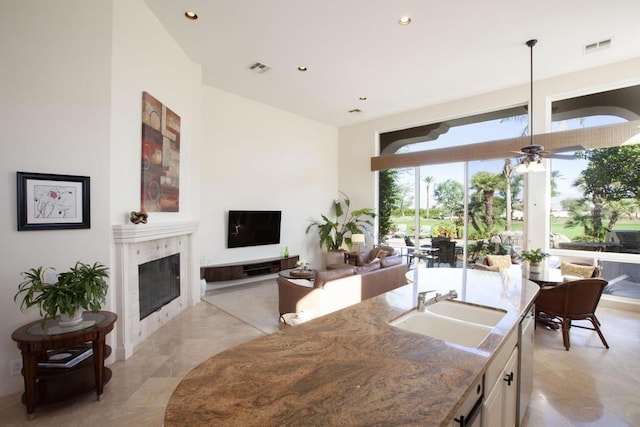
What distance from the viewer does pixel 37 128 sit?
250 centimetres

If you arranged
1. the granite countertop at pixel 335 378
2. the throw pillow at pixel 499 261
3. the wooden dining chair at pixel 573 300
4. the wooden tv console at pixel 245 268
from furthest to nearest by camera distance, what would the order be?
the wooden tv console at pixel 245 268 < the throw pillow at pixel 499 261 < the wooden dining chair at pixel 573 300 < the granite countertop at pixel 335 378

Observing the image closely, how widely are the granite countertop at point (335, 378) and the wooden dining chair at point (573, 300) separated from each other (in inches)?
95.0

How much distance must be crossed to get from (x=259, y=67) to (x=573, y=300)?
5.30 meters

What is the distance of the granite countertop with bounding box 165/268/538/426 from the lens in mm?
887

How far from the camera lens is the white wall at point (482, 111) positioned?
4.80m

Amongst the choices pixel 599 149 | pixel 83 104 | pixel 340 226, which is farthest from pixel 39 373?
pixel 599 149

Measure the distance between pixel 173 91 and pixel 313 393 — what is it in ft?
14.3

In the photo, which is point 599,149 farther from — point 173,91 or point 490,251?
point 173,91

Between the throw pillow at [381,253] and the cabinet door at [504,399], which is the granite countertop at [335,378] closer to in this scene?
the cabinet door at [504,399]

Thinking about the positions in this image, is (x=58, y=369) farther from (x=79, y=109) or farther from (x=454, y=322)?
(x=454, y=322)

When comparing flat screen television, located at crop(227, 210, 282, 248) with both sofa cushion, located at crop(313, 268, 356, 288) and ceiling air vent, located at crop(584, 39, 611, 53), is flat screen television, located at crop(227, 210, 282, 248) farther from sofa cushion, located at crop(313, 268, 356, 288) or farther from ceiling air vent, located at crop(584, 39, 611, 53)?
ceiling air vent, located at crop(584, 39, 611, 53)

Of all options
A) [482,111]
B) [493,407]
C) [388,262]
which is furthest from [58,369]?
[482,111]

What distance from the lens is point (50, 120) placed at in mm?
2566

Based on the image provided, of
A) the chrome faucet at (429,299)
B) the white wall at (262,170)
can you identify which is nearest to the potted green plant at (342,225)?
the white wall at (262,170)
